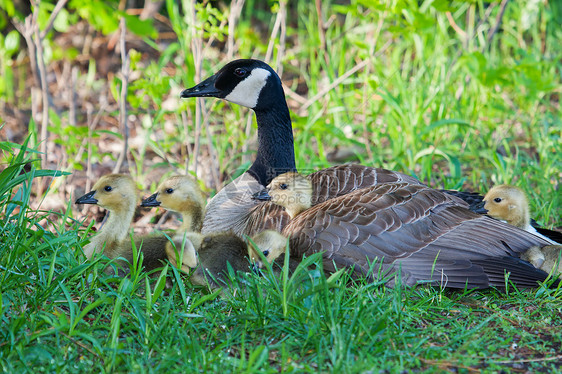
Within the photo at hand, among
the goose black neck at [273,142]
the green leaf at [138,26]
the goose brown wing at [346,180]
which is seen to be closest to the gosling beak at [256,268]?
the goose brown wing at [346,180]

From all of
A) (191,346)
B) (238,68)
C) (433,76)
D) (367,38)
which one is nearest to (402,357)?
(191,346)

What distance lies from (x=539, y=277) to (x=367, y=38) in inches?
220

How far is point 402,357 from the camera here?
316 centimetres

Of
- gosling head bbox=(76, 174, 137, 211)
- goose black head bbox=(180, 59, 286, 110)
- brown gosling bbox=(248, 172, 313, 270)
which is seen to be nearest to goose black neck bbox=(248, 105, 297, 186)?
goose black head bbox=(180, 59, 286, 110)

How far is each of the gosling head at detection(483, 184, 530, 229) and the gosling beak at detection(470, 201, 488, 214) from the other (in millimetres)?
80

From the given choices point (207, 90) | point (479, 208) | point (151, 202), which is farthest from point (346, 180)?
point (151, 202)

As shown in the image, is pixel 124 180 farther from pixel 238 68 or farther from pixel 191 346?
pixel 191 346

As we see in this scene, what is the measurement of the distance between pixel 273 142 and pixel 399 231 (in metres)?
1.78

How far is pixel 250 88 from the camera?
5320 mm

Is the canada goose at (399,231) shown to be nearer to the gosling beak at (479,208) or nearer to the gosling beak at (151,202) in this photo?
the gosling beak at (479,208)

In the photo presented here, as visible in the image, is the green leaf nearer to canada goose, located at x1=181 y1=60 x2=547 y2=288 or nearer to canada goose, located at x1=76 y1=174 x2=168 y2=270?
canada goose, located at x1=181 y1=60 x2=547 y2=288

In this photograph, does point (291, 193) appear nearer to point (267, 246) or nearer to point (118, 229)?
point (267, 246)

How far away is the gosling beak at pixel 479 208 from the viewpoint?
4918mm

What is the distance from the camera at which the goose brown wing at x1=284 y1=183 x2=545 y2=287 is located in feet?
13.3
